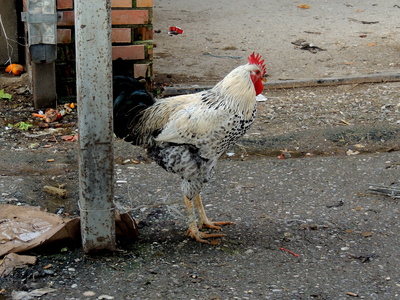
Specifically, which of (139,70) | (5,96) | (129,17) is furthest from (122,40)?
(5,96)

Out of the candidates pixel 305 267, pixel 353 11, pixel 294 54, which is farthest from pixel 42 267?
pixel 353 11

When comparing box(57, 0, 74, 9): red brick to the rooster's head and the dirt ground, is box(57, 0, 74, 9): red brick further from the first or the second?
the rooster's head

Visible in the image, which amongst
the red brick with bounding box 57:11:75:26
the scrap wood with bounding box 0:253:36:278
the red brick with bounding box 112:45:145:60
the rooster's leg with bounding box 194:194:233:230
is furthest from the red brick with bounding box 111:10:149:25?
the scrap wood with bounding box 0:253:36:278

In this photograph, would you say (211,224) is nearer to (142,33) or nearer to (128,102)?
(128,102)

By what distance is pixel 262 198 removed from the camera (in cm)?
476

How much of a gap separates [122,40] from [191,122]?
3.05m

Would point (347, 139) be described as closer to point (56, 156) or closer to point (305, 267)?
point (305, 267)

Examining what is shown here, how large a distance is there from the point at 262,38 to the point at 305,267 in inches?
241

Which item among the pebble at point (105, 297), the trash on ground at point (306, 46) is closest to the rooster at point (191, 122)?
the pebble at point (105, 297)

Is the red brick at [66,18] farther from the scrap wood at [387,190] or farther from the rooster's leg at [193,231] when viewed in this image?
the scrap wood at [387,190]

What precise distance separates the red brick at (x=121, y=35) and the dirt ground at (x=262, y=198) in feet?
2.93

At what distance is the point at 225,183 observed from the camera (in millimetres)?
5012

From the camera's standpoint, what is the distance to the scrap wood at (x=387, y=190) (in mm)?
4746

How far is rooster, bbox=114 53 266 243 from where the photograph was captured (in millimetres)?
3895
